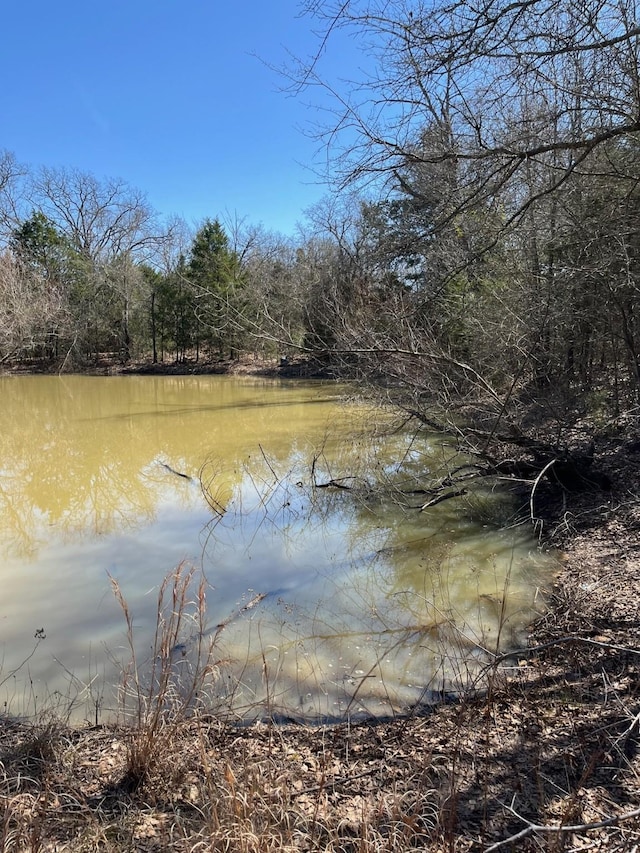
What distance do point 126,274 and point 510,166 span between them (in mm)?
30365

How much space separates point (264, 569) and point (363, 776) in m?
3.17

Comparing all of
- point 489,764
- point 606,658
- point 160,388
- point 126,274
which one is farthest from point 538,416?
point 126,274

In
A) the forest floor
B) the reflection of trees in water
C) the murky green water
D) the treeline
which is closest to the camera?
the forest floor

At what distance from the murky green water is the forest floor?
1.05 feet

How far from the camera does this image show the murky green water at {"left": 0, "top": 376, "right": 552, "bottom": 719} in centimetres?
346

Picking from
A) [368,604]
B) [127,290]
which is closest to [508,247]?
[368,604]

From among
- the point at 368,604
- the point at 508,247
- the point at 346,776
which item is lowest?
the point at 368,604

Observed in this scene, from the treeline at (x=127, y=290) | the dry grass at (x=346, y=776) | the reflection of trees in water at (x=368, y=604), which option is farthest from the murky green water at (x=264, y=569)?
the treeline at (x=127, y=290)

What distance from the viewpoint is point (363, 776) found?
2365 mm

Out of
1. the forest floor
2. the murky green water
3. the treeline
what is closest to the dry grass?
the forest floor

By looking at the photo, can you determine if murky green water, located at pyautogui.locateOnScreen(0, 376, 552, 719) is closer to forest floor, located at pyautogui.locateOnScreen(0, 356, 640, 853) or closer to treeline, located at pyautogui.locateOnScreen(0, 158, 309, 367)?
forest floor, located at pyautogui.locateOnScreen(0, 356, 640, 853)

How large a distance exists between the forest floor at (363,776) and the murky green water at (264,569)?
1.05 ft

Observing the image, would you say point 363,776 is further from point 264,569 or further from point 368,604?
point 264,569

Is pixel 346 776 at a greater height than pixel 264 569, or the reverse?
pixel 346 776
